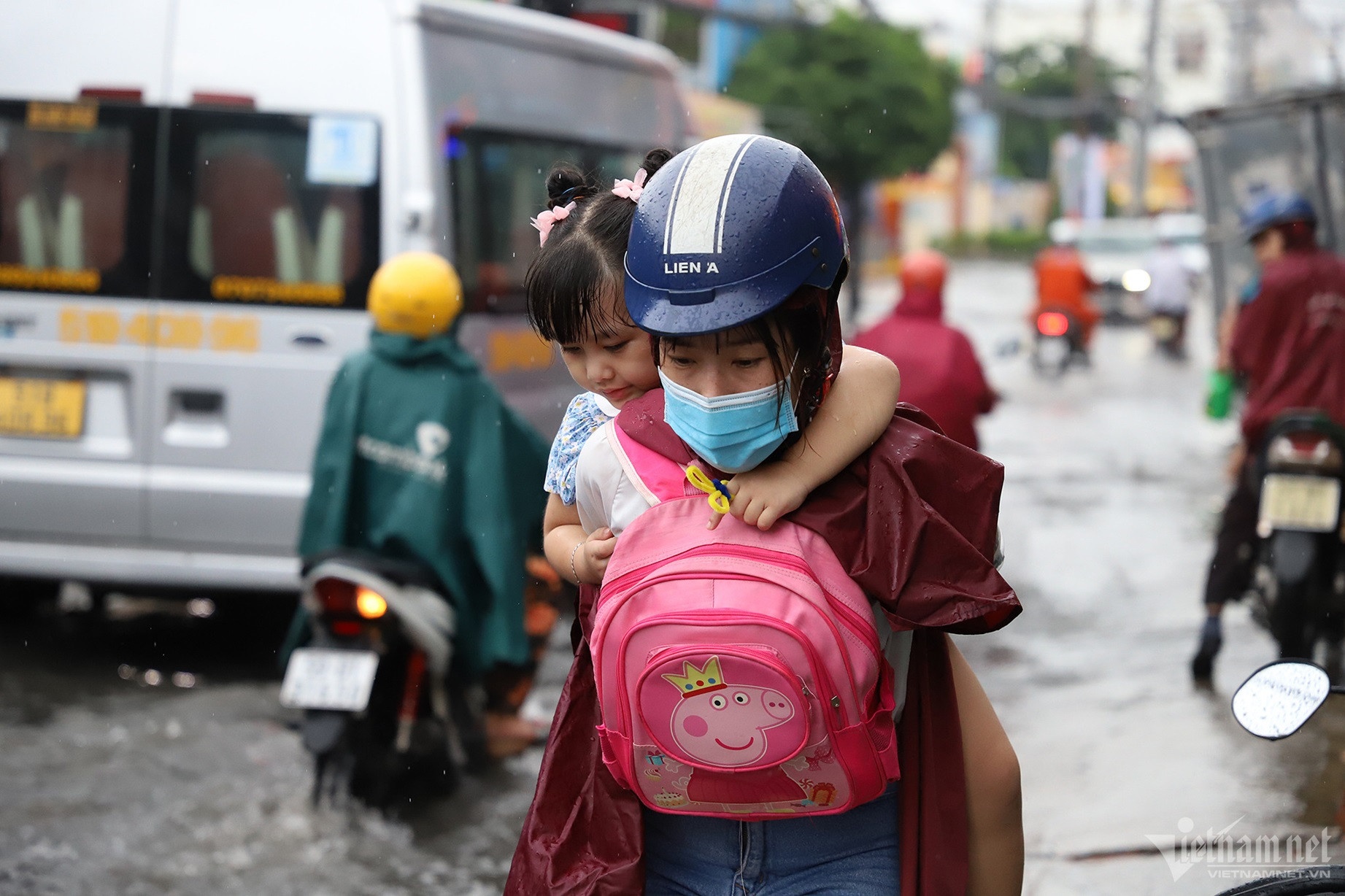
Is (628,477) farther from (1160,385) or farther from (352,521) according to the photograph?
(1160,385)

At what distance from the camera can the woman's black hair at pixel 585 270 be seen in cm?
194

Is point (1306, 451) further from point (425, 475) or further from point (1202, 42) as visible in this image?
point (1202, 42)

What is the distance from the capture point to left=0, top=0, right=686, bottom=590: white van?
18.0 feet

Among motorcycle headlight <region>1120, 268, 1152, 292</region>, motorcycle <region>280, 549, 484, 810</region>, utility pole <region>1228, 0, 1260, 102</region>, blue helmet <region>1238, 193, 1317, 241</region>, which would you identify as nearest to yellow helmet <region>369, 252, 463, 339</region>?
motorcycle <region>280, 549, 484, 810</region>

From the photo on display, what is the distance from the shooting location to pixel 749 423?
1.69 m

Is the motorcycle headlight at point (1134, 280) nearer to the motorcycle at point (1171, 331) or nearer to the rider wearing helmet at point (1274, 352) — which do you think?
the motorcycle at point (1171, 331)

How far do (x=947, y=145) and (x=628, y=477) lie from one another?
32016mm

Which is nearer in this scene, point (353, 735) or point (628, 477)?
point (628, 477)

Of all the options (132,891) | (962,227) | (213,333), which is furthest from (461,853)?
(962,227)

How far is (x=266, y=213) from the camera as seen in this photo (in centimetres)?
563

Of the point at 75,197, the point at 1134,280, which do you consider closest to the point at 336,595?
the point at 75,197

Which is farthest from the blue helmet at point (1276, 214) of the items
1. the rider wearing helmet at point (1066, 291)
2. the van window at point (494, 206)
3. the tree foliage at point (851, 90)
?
the tree foliage at point (851, 90)

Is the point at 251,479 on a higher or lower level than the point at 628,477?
lower

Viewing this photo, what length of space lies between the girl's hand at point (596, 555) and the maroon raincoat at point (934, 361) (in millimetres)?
3984
